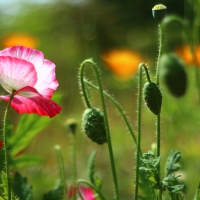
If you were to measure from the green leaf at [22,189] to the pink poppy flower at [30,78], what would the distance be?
13 centimetres

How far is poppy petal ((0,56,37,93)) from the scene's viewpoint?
845mm

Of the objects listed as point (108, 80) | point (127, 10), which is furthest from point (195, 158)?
point (127, 10)

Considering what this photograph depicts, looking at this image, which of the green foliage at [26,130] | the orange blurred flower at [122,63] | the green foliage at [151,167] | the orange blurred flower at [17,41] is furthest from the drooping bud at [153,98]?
the orange blurred flower at [17,41]

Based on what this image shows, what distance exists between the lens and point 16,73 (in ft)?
2.80

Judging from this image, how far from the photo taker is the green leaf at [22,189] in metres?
0.94

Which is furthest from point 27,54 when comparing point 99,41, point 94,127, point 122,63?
point 99,41

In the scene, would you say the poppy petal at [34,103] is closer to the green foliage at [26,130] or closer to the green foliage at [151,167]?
the green foliage at [151,167]

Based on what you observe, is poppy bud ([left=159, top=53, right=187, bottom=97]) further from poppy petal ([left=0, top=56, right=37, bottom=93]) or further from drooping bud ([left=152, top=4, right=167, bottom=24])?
poppy petal ([left=0, top=56, right=37, bottom=93])

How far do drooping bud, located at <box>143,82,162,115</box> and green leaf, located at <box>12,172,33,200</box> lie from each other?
0.77 feet

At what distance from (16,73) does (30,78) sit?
0.02 meters

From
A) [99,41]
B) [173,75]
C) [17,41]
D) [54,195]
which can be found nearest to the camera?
[54,195]

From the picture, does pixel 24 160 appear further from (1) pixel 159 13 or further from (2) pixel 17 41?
(2) pixel 17 41

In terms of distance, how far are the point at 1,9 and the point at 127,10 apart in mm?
1154

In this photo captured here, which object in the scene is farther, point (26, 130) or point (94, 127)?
point (26, 130)
